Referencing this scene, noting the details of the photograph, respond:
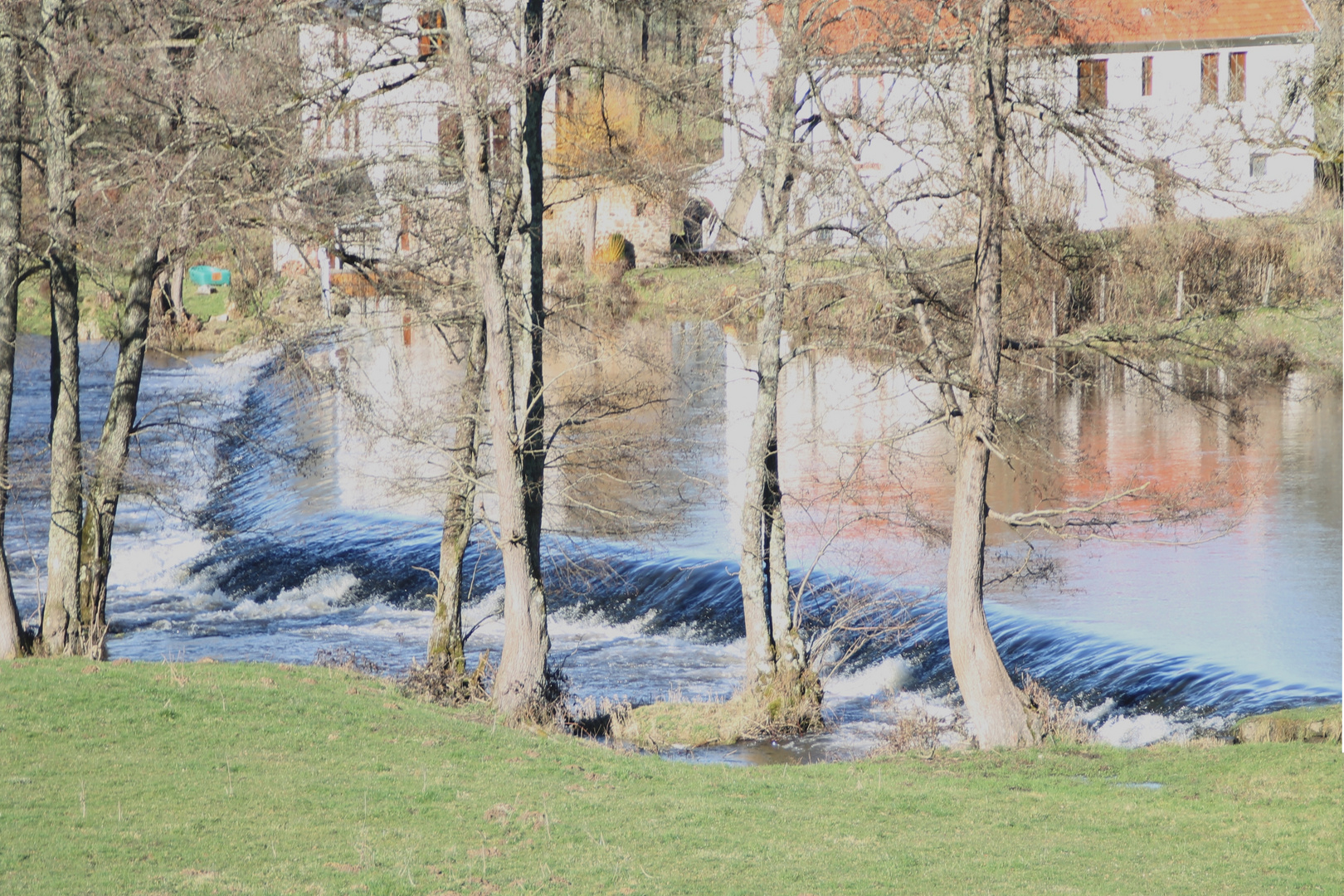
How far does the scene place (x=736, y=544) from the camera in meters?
22.6

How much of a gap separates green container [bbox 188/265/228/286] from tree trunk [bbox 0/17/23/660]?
39990mm

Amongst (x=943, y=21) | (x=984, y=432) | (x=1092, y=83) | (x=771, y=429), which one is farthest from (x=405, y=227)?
(x=1092, y=83)

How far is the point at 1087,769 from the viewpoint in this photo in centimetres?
1106

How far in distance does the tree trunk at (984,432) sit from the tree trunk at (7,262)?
9454mm

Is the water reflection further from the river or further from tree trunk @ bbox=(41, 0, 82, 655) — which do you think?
tree trunk @ bbox=(41, 0, 82, 655)

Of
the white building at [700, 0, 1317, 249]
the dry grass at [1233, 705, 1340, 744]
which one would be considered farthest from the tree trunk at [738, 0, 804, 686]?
the dry grass at [1233, 705, 1340, 744]

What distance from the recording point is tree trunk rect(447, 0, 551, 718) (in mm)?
12766

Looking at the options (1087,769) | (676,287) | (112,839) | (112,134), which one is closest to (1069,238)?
(1087,769)

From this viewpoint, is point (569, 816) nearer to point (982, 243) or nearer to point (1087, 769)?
point (1087, 769)

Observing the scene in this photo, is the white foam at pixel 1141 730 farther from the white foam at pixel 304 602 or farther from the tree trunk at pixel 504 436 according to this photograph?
the white foam at pixel 304 602

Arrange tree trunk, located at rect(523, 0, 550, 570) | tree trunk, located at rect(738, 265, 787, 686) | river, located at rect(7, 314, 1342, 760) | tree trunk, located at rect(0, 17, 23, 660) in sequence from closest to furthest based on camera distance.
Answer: tree trunk, located at rect(523, 0, 550, 570), tree trunk, located at rect(0, 17, 23, 660), tree trunk, located at rect(738, 265, 787, 686), river, located at rect(7, 314, 1342, 760)

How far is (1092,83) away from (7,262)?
11146mm

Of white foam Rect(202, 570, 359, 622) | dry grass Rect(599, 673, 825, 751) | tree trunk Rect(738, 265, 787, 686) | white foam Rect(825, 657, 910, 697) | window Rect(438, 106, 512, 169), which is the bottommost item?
white foam Rect(825, 657, 910, 697)

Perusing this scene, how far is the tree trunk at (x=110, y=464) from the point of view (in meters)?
14.4
